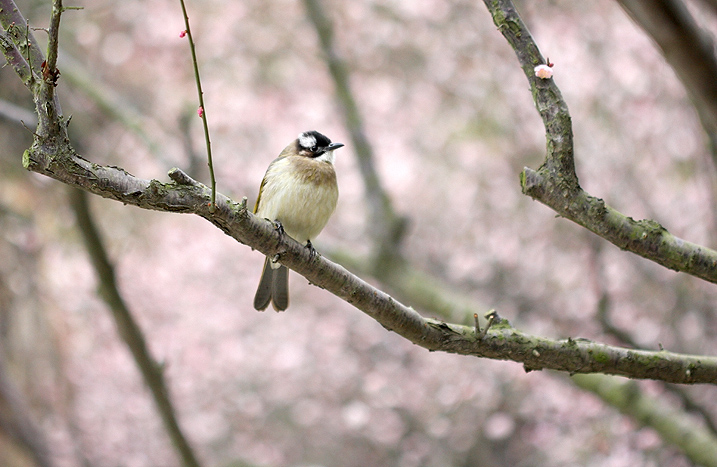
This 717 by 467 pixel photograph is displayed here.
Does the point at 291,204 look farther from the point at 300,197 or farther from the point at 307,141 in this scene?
the point at 307,141

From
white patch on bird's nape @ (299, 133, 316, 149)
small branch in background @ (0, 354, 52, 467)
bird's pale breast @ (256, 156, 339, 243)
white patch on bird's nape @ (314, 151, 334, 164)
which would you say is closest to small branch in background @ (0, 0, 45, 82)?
bird's pale breast @ (256, 156, 339, 243)

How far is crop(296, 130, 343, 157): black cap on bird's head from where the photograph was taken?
4371 mm

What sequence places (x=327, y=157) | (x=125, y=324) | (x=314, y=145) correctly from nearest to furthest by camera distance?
(x=125, y=324) < (x=327, y=157) < (x=314, y=145)

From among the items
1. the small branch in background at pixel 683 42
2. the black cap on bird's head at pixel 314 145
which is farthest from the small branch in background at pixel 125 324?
the small branch in background at pixel 683 42

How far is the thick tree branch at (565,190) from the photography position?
2.36 metres

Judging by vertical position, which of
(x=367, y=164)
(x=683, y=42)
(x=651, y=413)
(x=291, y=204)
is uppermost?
(x=367, y=164)

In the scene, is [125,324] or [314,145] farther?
[314,145]

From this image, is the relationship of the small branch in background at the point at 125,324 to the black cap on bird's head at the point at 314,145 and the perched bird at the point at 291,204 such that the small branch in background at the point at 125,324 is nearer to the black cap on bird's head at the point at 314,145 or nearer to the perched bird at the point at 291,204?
the perched bird at the point at 291,204

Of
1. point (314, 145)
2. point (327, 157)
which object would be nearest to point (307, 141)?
point (314, 145)

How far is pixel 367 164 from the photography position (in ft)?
20.9

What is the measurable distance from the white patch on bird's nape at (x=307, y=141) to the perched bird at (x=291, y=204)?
0.33 m

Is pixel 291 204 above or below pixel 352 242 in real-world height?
below

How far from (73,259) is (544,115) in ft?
28.2

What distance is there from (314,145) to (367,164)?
1.98m
